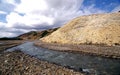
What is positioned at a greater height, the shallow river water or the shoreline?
the shoreline

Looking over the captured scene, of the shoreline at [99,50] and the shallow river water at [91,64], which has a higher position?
the shoreline at [99,50]

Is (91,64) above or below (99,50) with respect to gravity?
below

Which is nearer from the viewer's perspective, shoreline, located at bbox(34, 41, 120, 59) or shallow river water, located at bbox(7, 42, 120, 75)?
shallow river water, located at bbox(7, 42, 120, 75)

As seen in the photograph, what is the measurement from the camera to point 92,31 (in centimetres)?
5269

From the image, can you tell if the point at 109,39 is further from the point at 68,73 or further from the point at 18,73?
the point at 18,73

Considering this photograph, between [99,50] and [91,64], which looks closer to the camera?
[91,64]

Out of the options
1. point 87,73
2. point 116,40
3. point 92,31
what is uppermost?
point 92,31

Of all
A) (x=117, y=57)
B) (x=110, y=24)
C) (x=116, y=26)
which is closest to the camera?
(x=117, y=57)

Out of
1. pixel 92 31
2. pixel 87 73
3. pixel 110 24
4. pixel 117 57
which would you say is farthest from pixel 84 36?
pixel 87 73

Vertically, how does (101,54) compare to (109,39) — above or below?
below

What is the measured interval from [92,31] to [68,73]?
38.8 m

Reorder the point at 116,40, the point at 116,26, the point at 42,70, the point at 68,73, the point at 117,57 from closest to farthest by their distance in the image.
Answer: the point at 68,73, the point at 42,70, the point at 117,57, the point at 116,40, the point at 116,26

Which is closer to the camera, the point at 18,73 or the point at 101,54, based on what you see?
the point at 18,73

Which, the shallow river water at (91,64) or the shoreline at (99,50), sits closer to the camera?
the shallow river water at (91,64)
